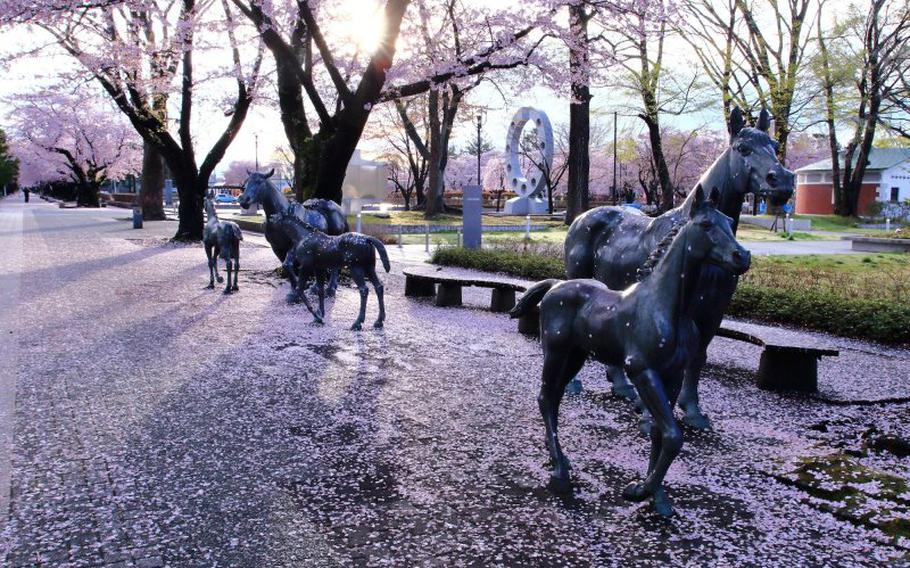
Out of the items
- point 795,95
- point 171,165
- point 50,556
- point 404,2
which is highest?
point 795,95

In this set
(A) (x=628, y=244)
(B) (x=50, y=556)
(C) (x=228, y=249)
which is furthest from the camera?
(C) (x=228, y=249)

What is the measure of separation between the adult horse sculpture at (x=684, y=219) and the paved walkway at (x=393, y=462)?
478 millimetres

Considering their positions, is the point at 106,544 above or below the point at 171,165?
below

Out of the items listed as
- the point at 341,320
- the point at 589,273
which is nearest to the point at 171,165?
the point at 341,320

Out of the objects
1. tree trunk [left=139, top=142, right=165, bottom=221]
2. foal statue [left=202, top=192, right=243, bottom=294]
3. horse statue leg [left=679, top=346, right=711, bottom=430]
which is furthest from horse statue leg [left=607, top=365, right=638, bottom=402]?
tree trunk [left=139, top=142, right=165, bottom=221]

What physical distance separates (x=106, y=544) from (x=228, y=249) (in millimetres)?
9125

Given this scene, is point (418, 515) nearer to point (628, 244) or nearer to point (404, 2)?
point (628, 244)

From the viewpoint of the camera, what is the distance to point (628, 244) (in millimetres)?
5715

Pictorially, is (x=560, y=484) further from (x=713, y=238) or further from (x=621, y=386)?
(x=621, y=386)

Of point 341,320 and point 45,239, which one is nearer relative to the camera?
point 341,320

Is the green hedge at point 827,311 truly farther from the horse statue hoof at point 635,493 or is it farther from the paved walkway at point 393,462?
the horse statue hoof at point 635,493

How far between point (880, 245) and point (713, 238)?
21.2 meters

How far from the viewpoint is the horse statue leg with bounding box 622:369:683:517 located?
11.4ft

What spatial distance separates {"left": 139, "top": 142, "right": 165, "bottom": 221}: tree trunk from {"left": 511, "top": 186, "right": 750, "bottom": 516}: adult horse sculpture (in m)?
34.0
